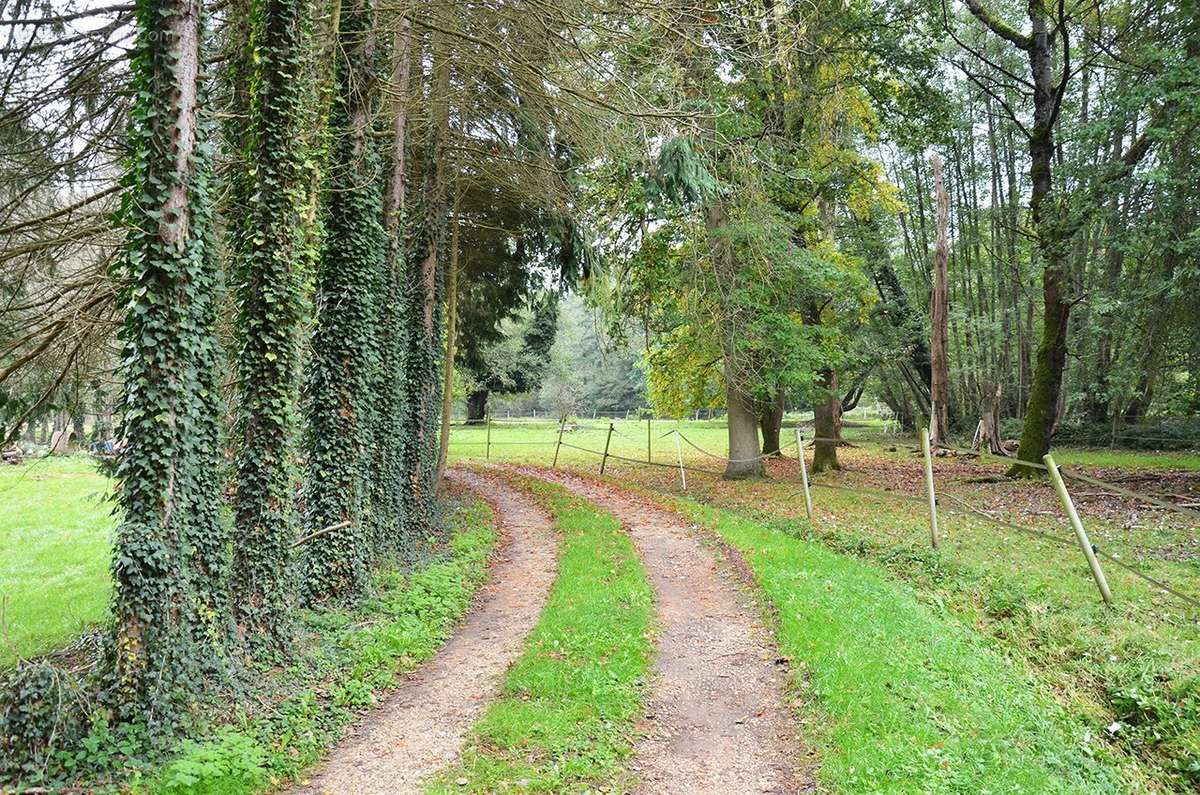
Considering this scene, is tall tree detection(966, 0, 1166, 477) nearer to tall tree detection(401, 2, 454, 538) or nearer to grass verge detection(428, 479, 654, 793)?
grass verge detection(428, 479, 654, 793)

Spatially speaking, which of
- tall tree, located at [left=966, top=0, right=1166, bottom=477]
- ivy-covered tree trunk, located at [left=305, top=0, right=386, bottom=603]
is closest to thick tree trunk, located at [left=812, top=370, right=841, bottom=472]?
tall tree, located at [left=966, top=0, right=1166, bottom=477]

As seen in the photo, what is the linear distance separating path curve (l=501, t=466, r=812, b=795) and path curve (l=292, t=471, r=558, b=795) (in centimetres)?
136

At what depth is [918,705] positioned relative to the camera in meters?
4.44

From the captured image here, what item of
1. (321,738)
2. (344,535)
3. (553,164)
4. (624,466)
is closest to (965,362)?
(624,466)

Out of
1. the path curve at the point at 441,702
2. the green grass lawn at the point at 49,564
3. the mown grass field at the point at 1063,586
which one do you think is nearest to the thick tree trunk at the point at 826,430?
the mown grass field at the point at 1063,586

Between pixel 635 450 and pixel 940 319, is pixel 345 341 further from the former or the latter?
pixel 635 450

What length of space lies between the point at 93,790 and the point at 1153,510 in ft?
46.9

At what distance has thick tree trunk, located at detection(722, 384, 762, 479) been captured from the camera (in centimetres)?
1554

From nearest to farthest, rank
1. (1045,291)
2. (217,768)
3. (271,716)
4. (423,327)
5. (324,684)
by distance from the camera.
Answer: (217,768), (271,716), (324,684), (423,327), (1045,291)

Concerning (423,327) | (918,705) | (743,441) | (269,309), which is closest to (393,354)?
(423,327)

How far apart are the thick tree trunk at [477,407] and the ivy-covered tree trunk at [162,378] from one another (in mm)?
33352

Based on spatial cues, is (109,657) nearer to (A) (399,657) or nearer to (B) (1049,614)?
(A) (399,657)

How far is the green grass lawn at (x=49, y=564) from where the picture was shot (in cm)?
662

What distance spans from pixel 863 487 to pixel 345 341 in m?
11.6
